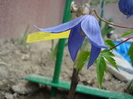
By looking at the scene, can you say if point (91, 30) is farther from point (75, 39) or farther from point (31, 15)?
point (31, 15)

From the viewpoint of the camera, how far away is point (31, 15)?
792 millimetres

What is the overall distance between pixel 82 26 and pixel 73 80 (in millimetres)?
162

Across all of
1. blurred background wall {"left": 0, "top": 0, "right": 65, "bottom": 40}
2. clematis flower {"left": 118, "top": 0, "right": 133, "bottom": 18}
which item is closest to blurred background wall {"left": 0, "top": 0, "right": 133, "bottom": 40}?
blurred background wall {"left": 0, "top": 0, "right": 65, "bottom": 40}

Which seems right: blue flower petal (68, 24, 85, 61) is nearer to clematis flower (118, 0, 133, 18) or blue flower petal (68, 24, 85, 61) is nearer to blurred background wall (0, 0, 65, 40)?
clematis flower (118, 0, 133, 18)

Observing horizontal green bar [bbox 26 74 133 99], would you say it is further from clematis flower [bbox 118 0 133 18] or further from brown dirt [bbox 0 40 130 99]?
clematis flower [bbox 118 0 133 18]

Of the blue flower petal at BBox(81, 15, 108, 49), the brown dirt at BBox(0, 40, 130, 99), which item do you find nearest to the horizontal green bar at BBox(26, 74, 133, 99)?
the brown dirt at BBox(0, 40, 130, 99)

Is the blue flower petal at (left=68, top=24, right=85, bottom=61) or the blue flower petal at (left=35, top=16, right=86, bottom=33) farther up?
the blue flower petal at (left=35, top=16, right=86, bottom=33)

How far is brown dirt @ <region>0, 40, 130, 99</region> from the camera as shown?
61 centimetres

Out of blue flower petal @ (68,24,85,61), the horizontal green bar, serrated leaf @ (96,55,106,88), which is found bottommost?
the horizontal green bar

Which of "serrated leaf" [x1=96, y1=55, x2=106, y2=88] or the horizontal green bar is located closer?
"serrated leaf" [x1=96, y1=55, x2=106, y2=88]

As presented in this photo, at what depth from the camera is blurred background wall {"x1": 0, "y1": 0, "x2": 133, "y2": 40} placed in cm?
54

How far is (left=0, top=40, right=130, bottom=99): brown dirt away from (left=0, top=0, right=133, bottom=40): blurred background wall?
3.2 inches

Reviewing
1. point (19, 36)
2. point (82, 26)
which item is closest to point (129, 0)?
point (82, 26)

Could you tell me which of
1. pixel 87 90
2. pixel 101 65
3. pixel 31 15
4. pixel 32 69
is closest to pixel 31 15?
pixel 31 15
